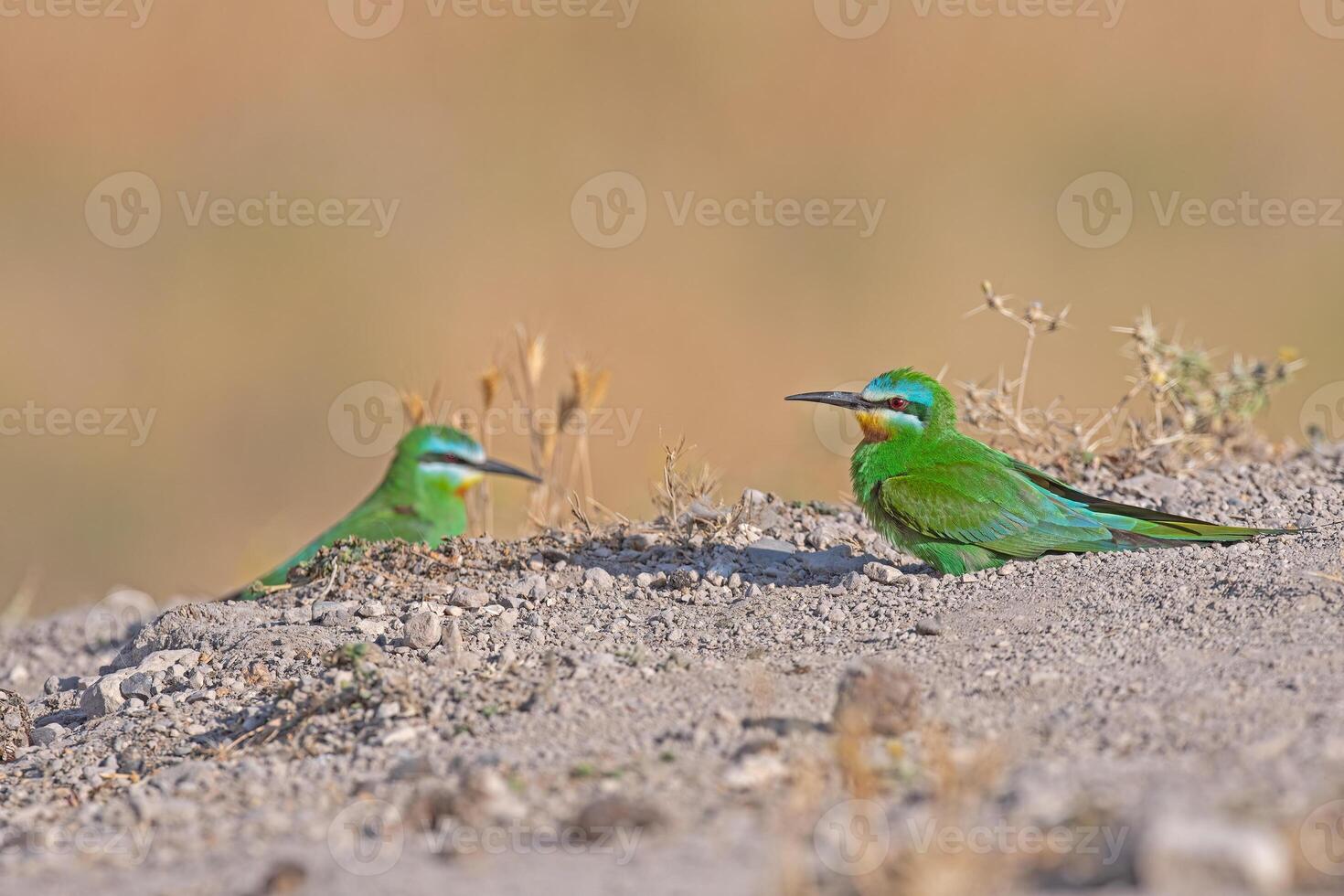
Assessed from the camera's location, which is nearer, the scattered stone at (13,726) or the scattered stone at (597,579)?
the scattered stone at (13,726)

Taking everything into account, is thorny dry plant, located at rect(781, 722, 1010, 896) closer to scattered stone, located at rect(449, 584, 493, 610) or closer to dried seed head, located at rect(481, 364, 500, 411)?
scattered stone, located at rect(449, 584, 493, 610)

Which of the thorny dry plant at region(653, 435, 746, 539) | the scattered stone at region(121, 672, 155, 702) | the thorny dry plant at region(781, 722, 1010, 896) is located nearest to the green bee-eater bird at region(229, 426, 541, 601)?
the thorny dry plant at region(653, 435, 746, 539)

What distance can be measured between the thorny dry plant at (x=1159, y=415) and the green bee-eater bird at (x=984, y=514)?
2.40 feet

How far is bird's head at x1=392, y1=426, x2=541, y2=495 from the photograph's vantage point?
5.99 m

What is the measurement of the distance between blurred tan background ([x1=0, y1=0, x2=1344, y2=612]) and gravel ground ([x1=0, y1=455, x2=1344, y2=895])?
3505mm

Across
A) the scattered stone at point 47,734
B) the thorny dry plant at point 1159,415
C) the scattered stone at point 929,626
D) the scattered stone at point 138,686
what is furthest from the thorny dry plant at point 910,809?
the thorny dry plant at point 1159,415

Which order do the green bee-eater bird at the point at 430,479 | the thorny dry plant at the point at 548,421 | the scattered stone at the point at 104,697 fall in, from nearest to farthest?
the scattered stone at the point at 104,697
the thorny dry plant at the point at 548,421
the green bee-eater bird at the point at 430,479

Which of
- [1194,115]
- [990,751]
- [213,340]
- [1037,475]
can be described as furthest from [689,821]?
[1194,115]

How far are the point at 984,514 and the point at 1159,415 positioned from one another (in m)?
1.31

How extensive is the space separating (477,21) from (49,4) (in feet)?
13.1

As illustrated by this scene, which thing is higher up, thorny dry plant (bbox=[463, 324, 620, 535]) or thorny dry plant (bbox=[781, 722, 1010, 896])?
thorny dry plant (bbox=[463, 324, 620, 535])

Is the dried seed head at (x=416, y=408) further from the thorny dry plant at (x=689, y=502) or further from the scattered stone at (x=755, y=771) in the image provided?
the scattered stone at (x=755, y=771)

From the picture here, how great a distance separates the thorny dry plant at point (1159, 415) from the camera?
4902 millimetres

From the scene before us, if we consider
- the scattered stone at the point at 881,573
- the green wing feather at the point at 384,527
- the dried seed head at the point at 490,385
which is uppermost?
the dried seed head at the point at 490,385
